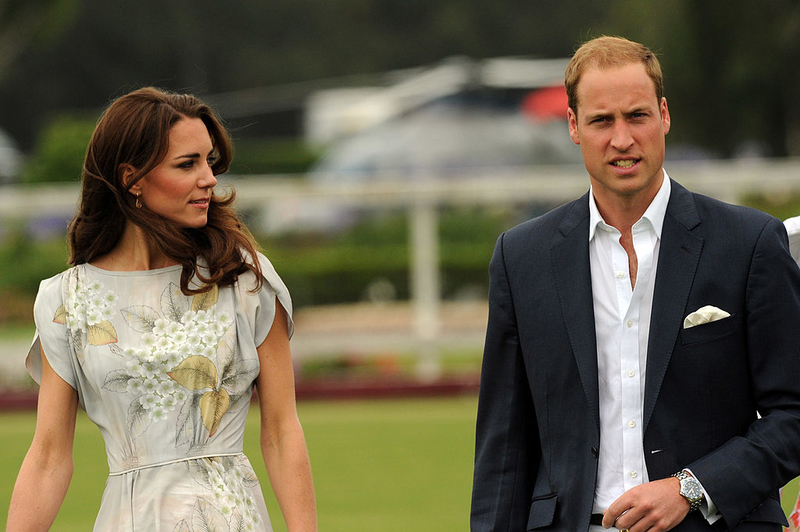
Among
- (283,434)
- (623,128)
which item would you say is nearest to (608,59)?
(623,128)

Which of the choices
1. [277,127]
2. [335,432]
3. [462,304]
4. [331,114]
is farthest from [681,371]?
[277,127]

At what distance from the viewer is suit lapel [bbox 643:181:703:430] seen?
10.6 feet

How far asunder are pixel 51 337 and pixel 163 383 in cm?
31

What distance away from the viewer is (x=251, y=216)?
16359 millimetres

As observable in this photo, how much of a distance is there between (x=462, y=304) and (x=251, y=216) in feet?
8.42

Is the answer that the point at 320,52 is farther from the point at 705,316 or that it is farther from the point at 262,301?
the point at 705,316

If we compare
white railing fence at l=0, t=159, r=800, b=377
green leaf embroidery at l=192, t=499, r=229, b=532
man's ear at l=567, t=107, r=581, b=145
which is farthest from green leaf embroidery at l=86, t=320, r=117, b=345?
white railing fence at l=0, t=159, r=800, b=377

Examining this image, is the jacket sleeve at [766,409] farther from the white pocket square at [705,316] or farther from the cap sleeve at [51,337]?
the cap sleeve at [51,337]

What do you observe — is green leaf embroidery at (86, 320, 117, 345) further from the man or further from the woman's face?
the man

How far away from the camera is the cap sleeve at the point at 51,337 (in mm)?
3621

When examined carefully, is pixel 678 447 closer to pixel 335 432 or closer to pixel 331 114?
pixel 335 432

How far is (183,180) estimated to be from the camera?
3.67 meters

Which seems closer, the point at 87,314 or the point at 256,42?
the point at 87,314

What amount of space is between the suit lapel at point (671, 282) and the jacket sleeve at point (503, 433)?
1.16ft
